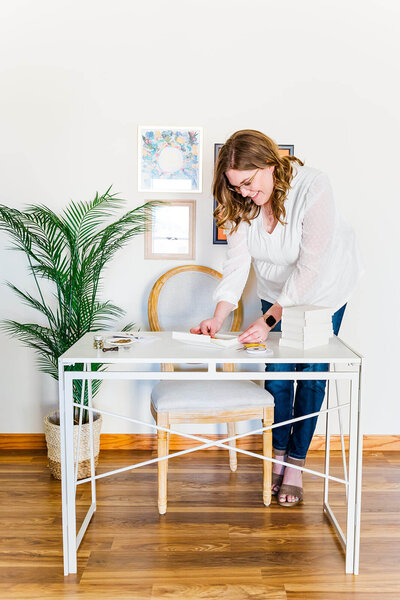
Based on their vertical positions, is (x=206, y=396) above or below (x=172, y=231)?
below

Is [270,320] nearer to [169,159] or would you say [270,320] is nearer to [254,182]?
[254,182]

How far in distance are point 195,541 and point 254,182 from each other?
1259 millimetres

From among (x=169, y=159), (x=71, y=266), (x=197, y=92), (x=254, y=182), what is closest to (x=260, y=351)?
(x=254, y=182)

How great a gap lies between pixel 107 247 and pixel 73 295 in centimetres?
30

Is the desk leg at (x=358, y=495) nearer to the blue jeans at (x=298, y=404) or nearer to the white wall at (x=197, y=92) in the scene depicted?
the blue jeans at (x=298, y=404)

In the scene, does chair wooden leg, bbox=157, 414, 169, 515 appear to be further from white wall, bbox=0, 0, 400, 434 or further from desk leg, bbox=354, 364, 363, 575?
white wall, bbox=0, 0, 400, 434

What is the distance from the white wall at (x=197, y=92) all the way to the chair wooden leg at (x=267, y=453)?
0.90 meters

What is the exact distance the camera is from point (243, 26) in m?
2.62

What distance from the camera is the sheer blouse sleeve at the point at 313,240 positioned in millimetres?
1931

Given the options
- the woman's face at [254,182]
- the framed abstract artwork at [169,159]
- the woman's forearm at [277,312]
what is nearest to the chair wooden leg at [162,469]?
the woman's forearm at [277,312]

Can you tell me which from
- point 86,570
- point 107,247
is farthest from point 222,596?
point 107,247

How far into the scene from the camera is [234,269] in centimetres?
217

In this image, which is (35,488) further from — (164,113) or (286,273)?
(164,113)

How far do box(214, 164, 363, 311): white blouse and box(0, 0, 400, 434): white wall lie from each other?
22.8 inches
